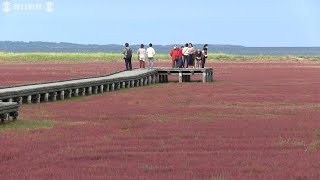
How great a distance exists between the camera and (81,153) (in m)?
16.5

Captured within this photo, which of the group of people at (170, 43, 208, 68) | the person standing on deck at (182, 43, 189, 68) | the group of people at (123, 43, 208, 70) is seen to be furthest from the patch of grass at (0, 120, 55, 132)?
the person standing on deck at (182, 43, 189, 68)

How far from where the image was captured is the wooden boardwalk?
2869 cm

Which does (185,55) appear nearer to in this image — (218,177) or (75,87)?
(75,87)

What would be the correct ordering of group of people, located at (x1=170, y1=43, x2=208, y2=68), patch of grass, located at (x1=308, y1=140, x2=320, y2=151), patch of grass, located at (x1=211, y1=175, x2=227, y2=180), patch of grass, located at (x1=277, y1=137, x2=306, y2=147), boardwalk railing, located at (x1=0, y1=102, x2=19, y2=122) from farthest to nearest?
1. group of people, located at (x1=170, y1=43, x2=208, y2=68)
2. boardwalk railing, located at (x1=0, y1=102, x2=19, y2=122)
3. patch of grass, located at (x1=277, y1=137, x2=306, y2=147)
4. patch of grass, located at (x1=308, y1=140, x2=320, y2=151)
5. patch of grass, located at (x1=211, y1=175, x2=227, y2=180)

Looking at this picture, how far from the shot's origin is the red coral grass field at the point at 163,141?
1428 cm

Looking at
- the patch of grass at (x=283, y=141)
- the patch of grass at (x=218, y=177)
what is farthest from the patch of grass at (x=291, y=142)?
the patch of grass at (x=218, y=177)

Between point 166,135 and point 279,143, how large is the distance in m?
2.93

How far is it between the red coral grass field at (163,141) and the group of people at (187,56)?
819 inches

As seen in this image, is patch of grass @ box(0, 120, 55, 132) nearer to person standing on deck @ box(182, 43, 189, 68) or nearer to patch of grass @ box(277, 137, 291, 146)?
patch of grass @ box(277, 137, 291, 146)

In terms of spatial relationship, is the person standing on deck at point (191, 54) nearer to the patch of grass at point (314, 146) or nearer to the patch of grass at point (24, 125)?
the patch of grass at point (24, 125)

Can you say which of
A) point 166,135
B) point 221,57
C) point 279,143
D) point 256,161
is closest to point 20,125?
point 166,135

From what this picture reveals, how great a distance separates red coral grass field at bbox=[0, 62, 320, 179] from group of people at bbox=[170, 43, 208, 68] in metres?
20.8

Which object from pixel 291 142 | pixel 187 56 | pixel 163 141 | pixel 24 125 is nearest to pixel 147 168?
pixel 163 141

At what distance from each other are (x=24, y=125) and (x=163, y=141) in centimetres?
525
